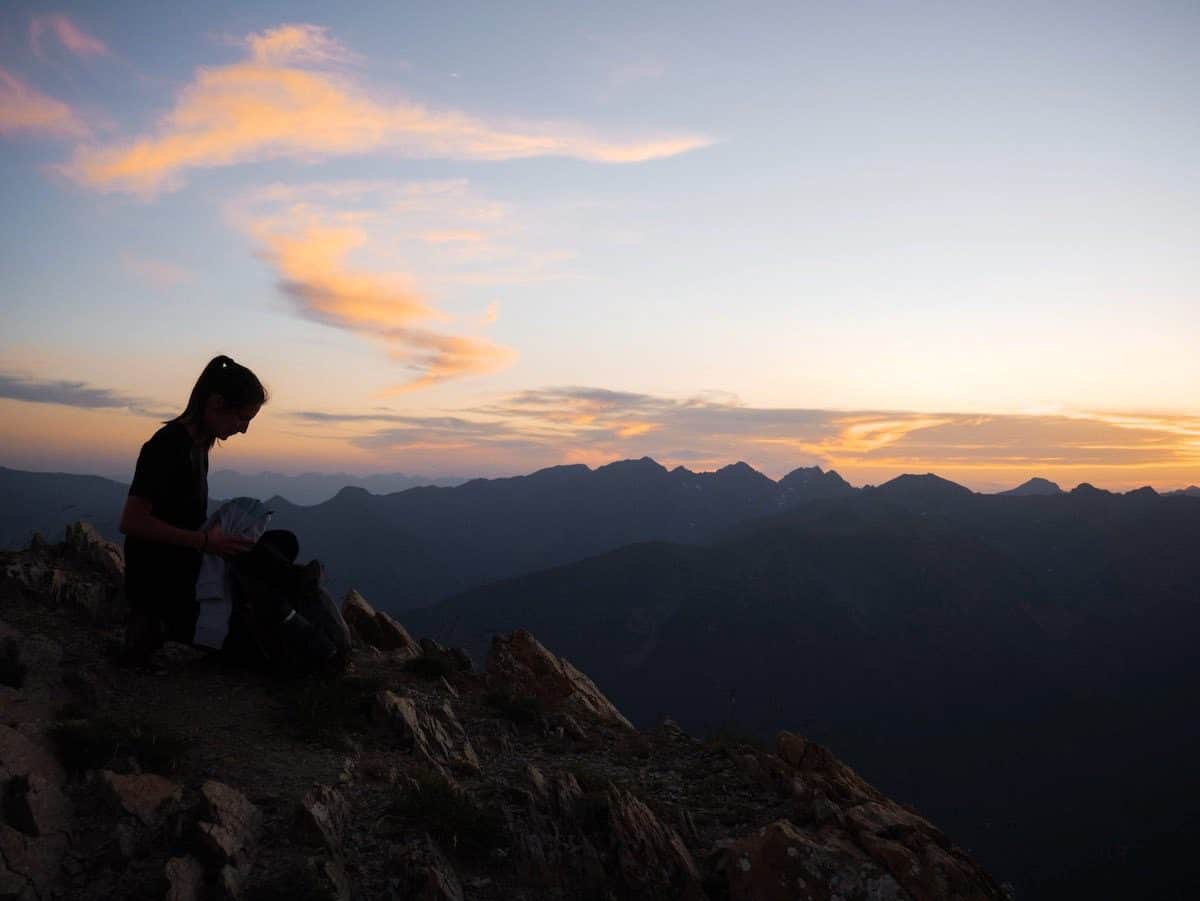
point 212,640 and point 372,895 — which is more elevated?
point 212,640

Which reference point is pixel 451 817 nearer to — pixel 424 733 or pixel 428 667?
pixel 424 733

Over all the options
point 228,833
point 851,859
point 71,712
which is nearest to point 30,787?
point 71,712

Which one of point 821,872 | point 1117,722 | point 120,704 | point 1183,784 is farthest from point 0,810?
point 1117,722

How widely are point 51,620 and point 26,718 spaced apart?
4.18 meters

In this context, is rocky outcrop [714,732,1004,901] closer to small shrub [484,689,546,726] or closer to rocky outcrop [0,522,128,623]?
small shrub [484,689,546,726]

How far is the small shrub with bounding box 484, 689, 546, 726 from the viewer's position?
12.0 metres

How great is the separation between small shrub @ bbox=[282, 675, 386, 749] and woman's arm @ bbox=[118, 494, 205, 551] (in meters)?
2.66

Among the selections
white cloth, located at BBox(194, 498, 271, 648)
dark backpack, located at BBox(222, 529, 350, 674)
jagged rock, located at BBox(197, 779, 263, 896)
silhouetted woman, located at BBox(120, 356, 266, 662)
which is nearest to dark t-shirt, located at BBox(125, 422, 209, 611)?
silhouetted woman, located at BBox(120, 356, 266, 662)

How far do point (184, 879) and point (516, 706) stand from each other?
630cm

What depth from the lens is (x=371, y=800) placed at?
317 inches

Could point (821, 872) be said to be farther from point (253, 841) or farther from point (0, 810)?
point (0, 810)

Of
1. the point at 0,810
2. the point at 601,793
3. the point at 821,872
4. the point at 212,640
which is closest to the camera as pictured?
the point at 0,810

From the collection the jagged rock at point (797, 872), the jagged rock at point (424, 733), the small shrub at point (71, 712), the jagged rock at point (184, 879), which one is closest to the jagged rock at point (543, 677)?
the jagged rock at point (424, 733)

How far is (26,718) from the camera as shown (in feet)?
26.2
